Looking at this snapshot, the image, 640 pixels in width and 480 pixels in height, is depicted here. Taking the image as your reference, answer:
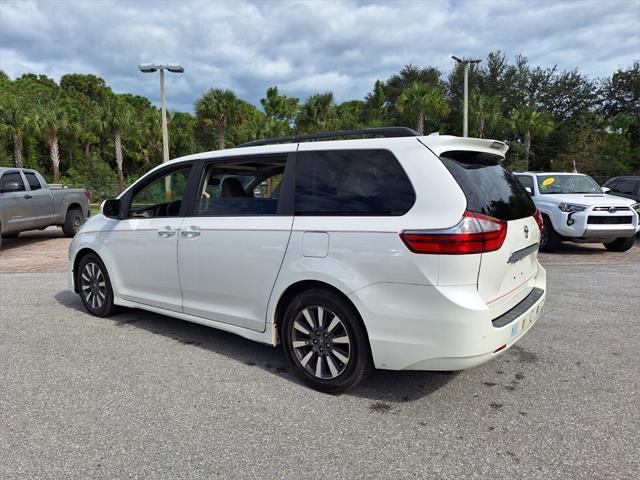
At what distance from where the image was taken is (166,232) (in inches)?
173

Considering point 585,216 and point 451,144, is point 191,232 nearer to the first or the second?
point 451,144

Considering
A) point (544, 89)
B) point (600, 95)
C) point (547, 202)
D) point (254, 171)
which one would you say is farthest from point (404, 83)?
point (254, 171)

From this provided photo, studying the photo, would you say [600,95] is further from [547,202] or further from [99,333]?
[99,333]

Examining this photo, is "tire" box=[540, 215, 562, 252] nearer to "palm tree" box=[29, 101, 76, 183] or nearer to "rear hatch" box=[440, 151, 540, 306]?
"rear hatch" box=[440, 151, 540, 306]

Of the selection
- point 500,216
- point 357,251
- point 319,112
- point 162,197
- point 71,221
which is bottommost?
point 71,221

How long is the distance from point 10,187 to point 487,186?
10859mm

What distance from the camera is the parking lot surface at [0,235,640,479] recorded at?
2598 mm

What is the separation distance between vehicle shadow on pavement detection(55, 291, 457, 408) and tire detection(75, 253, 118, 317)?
0.56 ft

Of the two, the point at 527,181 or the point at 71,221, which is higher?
the point at 527,181

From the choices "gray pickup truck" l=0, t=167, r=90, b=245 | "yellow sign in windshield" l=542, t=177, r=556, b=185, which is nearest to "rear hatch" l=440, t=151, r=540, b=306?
"yellow sign in windshield" l=542, t=177, r=556, b=185

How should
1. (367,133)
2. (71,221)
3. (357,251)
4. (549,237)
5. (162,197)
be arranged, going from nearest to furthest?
1. (357,251)
2. (367,133)
3. (162,197)
4. (549,237)
5. (71,221)

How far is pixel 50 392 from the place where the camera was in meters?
3.51

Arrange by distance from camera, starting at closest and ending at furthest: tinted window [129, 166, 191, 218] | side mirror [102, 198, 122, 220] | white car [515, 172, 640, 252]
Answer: tinted window [129, 166, 191, 218] < side mirror [102, 198, 122, 220] < white car [515, 172, 640, 252]

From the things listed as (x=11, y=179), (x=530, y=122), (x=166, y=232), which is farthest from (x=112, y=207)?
(x=530, y=122)
